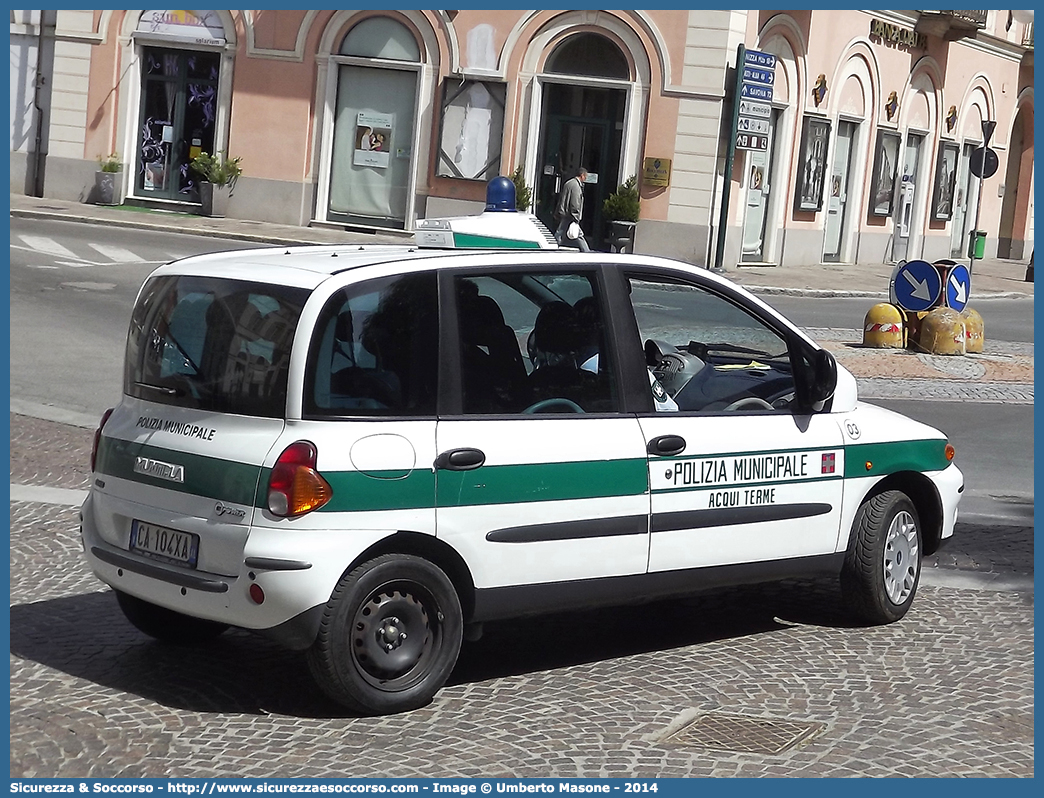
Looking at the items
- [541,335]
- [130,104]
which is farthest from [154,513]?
[130,104]

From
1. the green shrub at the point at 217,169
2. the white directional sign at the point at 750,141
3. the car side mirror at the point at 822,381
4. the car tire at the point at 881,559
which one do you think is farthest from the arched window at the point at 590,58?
the car side mirror at the point at 822,381

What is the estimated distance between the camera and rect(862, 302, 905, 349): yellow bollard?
58.5ft

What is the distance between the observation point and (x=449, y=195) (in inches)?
1156

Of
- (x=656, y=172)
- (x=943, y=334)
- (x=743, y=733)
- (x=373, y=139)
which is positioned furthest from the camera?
(x=373, y=139)

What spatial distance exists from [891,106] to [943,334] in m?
19.0

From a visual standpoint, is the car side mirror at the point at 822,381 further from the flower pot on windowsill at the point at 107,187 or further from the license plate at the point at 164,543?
the flower pot on windowsill at the point at 107,187

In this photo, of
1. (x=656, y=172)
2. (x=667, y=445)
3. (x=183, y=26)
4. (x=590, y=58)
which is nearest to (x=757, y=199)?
(x=656, y=172)

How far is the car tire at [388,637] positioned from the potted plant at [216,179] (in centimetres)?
2541

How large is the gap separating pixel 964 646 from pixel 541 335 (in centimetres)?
231

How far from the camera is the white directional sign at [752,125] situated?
27.1 m

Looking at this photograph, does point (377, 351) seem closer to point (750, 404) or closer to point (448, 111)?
point (750, 404)

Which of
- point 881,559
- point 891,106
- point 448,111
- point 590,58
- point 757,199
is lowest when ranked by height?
point 881,559

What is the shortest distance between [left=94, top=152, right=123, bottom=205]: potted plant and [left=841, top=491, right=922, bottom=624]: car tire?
25.5m

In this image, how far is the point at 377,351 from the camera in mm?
5371
